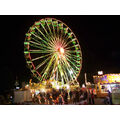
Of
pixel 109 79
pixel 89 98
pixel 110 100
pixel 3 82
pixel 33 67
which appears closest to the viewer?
pixel 110 100

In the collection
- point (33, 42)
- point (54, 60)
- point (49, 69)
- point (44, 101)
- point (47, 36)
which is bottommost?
point (44, 101)

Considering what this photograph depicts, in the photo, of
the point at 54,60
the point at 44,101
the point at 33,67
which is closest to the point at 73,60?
the point at 54,60

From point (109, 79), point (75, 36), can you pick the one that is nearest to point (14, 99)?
point (75, 36)

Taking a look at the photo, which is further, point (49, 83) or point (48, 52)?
point (49, 83)

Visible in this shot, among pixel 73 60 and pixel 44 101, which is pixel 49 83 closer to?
pixel 73 60

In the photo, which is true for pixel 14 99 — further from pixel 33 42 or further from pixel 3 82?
pixel 3 82

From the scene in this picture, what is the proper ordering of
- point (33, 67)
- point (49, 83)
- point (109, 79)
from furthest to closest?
point (109, 79)
point (49, 83)
point (33, 67)

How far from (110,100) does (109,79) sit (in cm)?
816

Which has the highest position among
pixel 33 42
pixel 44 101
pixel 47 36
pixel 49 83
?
pixel 47 36

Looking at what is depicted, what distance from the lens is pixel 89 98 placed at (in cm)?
720

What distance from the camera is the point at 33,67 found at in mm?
10289

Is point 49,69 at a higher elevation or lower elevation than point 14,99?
higher

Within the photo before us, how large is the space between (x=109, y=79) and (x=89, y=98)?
26.2 ft

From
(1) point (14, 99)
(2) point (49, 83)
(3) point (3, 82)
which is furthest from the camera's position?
(3) point (3, 82)
